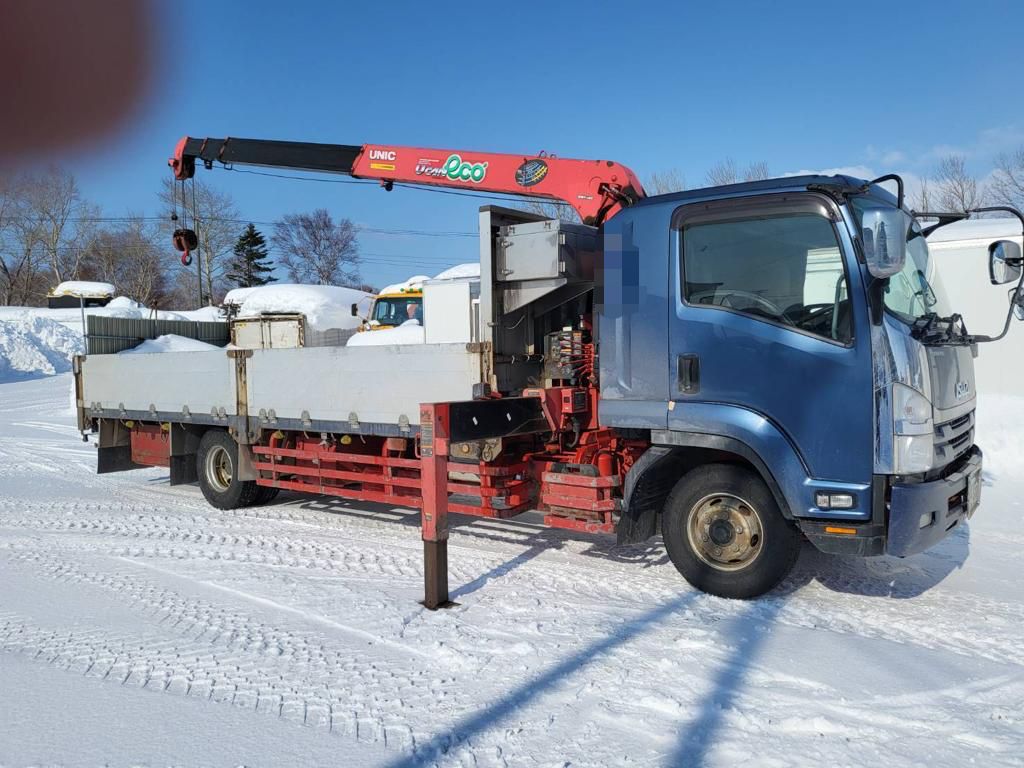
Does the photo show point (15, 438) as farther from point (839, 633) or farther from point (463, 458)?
point (839, 633)

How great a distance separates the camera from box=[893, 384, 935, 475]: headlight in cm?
420

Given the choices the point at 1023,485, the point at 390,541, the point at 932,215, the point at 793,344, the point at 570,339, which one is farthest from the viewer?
the point at 1023,485

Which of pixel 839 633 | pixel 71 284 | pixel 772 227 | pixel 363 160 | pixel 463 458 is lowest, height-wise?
pixel 839 633

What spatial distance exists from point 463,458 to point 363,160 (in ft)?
11.7

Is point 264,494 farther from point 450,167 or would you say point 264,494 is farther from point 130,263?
point 130,263

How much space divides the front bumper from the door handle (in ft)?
4.15

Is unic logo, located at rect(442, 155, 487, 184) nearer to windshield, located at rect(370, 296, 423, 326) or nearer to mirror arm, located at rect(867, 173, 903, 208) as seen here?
mirror arm, located at rect(867, 173, 903, 208)

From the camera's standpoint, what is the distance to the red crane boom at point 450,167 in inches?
243

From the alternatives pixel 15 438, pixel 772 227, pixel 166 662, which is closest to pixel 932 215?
pixel 772 227

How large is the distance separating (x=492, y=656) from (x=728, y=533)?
1.80m

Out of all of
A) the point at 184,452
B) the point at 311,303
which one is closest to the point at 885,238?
the point at 184,452

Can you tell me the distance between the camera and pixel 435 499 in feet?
15.9

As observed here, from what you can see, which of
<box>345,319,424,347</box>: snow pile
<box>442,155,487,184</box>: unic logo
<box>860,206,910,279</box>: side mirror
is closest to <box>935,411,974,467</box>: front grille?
<box>860,206,910,279</box>: side mirror

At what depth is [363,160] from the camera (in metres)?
7.77
